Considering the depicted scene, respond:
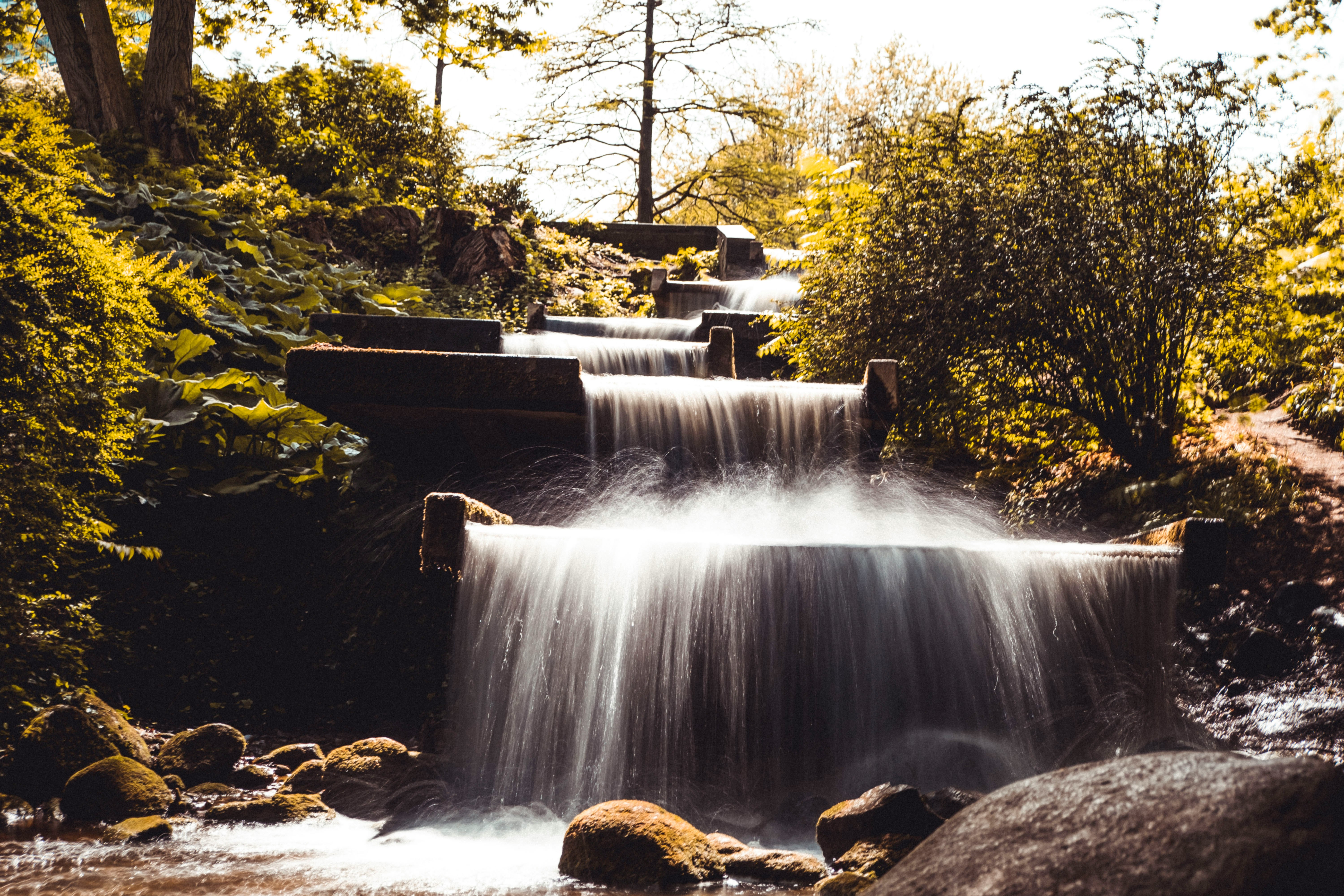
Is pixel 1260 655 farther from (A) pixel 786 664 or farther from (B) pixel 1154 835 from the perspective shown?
(B) pixel 1154 835

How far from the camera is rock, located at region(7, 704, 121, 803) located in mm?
3869

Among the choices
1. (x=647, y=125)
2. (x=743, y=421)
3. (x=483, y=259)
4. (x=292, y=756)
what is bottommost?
(x=292, y=756)

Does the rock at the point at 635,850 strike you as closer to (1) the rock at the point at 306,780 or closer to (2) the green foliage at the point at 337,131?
(1) the rock at the point at 306,780

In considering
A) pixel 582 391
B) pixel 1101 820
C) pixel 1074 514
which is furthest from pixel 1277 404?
pixel 1101 820

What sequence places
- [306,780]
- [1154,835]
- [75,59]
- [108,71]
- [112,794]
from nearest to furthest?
1. [1154,835]
2. [112,794]
3. [306,780]
4. [108,71]
5. [75,59]

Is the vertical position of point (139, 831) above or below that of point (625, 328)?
below

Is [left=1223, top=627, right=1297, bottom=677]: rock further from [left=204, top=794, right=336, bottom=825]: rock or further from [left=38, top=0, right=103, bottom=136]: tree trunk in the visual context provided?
[left=38, top=0, right=103, bottom=136]: tree trunk

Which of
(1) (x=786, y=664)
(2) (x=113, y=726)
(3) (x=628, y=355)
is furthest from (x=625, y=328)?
(2) (x=113, y=726)

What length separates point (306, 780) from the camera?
441cm

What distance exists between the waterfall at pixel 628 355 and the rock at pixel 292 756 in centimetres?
470

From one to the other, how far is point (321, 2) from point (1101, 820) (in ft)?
57.3

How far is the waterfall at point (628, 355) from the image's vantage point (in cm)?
888

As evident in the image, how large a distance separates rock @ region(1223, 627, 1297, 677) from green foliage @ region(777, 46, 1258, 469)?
6.31 feet

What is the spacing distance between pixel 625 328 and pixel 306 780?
24.2 ft
